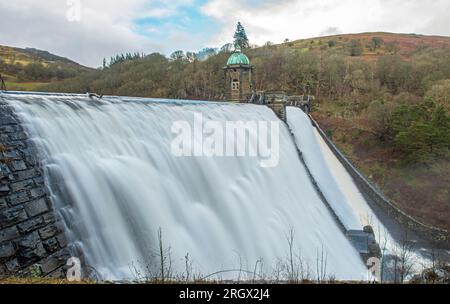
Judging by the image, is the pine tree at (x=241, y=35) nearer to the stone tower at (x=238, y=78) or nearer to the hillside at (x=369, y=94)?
the hillside at (x=369, y=94)

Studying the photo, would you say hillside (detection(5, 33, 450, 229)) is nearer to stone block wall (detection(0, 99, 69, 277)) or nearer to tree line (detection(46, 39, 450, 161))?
tree line (detection(46, 39, 450, 161))

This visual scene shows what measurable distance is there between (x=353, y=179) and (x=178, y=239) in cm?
1455

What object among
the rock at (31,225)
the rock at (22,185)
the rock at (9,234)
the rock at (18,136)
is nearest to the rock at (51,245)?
the rock at (31,225)

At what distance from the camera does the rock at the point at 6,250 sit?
5738 millimetres

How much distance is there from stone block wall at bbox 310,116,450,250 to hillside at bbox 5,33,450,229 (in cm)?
82

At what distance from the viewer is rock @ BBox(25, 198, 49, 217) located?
658 centimetres

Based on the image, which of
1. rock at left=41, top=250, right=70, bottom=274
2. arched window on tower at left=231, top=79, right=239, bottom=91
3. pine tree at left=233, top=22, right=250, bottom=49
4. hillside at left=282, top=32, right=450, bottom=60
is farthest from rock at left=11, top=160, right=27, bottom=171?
pine tree at left=233, top=22, right=250, bottom=49

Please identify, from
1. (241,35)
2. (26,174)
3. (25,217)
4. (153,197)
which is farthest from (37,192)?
(241,35)

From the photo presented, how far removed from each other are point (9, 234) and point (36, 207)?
0.83m

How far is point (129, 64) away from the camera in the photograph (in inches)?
2431

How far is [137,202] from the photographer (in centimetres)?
875

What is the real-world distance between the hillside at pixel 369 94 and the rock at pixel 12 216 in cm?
1843

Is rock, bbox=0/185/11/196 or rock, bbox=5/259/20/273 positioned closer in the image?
rock, bbox=5/259/20/273

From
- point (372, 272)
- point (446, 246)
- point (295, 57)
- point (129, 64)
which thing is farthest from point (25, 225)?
point (129, 64)
